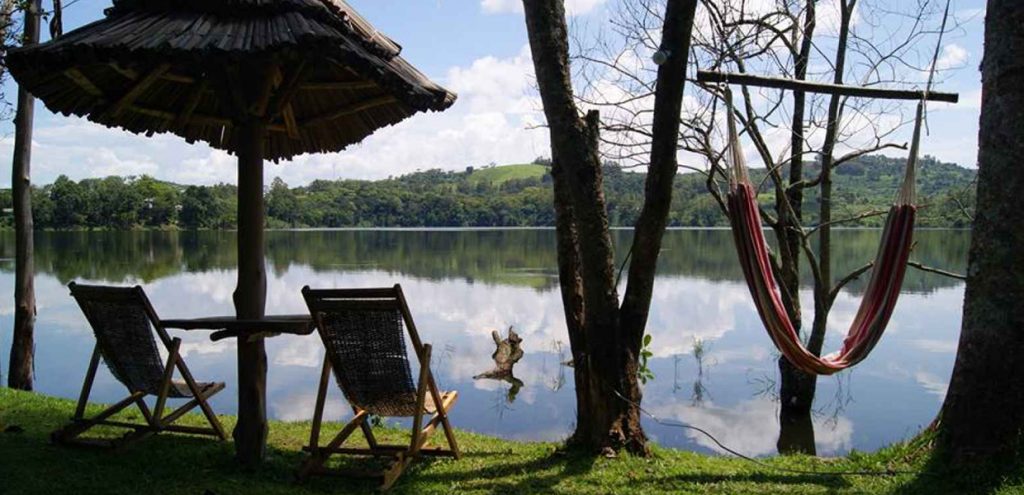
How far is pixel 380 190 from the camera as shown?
80188 millimetres

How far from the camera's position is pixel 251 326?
3.53 metres

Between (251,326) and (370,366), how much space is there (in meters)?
0.58

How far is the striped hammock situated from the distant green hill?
280 ft

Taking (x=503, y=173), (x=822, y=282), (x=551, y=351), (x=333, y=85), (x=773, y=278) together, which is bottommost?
(x=551, y=351)

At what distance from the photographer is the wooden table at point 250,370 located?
353cm

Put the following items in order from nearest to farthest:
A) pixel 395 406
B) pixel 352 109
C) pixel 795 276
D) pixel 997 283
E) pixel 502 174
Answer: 1. pixel 997 283
2. pixel 395 406
3. pixel 352 109
4. pixel 795 276
5. pixel 502 174

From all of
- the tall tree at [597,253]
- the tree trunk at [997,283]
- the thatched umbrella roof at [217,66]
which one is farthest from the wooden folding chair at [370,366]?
the tree trunk at [997,283]

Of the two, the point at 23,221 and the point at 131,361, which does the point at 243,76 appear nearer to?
the point at 131,361

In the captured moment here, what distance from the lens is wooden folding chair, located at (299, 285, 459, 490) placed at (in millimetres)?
3502

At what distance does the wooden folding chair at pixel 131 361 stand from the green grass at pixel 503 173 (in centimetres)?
8567

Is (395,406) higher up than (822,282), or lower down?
lower down

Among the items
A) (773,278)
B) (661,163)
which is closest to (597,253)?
(661,163)

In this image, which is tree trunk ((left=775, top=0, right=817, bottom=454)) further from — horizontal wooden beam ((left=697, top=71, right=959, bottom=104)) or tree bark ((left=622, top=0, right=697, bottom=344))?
tree bark ((left=622, top=0, right=697, bottom=344))

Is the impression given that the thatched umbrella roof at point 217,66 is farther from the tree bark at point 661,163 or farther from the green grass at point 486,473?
the green grass at point 486,473
